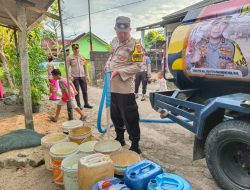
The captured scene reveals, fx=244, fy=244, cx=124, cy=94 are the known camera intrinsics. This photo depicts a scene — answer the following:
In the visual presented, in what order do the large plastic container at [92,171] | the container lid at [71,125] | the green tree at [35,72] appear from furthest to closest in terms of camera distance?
the green tree at [35,72]
the container lid at [71,125]
the large plastic container at [92,171]

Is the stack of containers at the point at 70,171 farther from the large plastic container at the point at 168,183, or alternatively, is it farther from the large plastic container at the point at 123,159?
the large plastic container at the point at 168,183

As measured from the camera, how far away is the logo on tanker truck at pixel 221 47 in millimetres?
2643

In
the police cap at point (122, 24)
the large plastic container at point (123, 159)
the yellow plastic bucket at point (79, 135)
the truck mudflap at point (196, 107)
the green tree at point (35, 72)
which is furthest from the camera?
the green tree at point (35, 72)

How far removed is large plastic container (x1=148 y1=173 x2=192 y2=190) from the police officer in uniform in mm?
1510

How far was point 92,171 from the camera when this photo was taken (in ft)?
6.92

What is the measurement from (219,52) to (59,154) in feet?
7.17

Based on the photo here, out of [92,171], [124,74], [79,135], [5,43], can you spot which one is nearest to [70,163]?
[92,171]

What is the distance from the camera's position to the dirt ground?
3.08m

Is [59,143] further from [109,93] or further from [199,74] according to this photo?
[199,74]

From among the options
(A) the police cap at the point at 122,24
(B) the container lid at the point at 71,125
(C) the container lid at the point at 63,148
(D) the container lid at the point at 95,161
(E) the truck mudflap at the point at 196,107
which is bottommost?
(C) the container lid at the point at 63,148

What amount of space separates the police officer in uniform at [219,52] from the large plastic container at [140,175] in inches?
59.6

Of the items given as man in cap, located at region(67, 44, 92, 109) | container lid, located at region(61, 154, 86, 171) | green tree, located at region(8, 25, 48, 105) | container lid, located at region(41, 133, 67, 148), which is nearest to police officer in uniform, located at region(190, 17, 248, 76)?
container lid, located at region(61, 154, 86, 171)

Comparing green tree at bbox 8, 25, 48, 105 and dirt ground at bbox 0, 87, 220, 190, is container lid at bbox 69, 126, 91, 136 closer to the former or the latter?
dirt ground at bbox 0, 87, 220, 190

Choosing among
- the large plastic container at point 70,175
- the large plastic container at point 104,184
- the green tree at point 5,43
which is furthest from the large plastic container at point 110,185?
the green tree at point 5,43
